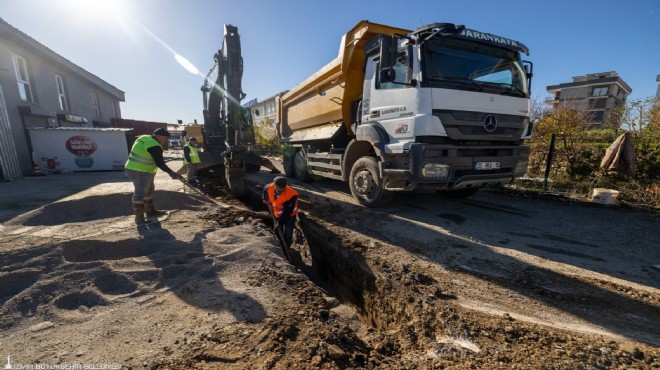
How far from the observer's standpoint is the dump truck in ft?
13.3

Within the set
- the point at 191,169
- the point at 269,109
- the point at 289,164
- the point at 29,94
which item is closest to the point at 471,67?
the point at 289,164

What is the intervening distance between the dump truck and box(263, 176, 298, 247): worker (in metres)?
1.56

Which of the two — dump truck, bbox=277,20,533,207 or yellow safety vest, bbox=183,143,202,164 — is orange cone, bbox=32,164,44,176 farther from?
dump truck, bbox=277,20,533,207

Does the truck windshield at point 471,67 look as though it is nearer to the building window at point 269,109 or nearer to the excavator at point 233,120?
the excavator at point 233,120

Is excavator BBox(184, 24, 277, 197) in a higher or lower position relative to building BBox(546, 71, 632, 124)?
lower

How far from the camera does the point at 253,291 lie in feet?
8.22

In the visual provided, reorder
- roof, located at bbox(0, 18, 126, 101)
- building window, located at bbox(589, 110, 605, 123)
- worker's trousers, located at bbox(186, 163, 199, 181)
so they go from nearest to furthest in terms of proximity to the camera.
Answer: worker's trousers, located at bbox(186, 163, 199, 181)
roof, located at bbox(0, 18, 126, 101)
building window, located at bbox(589, 110, 605, 123)

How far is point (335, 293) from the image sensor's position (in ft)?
12.7

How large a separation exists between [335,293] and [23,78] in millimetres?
14176

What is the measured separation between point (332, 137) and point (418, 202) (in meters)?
2.37

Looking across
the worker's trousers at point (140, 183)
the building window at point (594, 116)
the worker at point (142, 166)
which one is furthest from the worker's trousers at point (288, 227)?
the building window at point (594, 116)

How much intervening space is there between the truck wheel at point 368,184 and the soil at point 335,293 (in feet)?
1.76

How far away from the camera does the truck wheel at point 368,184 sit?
492 centimetres

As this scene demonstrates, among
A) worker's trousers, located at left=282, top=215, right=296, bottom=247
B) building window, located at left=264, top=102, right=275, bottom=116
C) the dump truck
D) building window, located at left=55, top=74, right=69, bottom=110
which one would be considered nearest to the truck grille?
the dump truck
